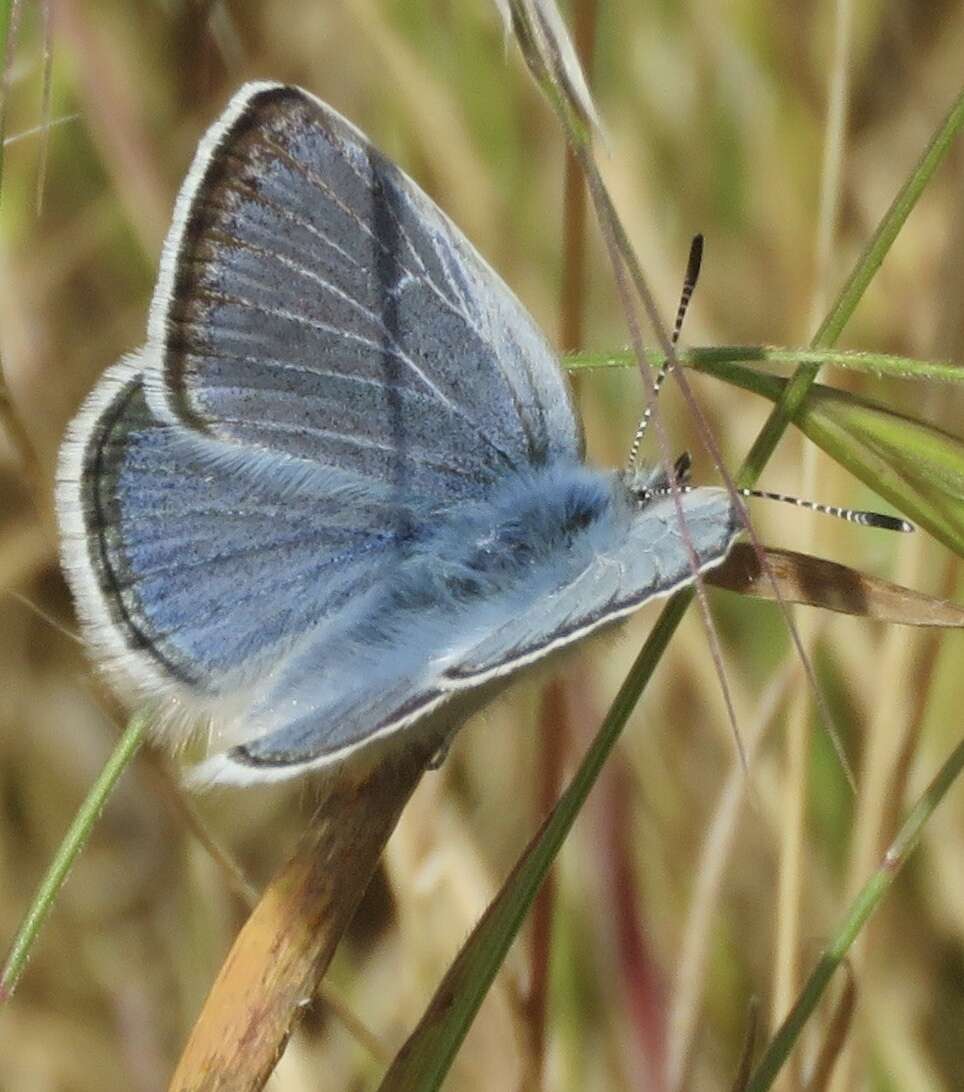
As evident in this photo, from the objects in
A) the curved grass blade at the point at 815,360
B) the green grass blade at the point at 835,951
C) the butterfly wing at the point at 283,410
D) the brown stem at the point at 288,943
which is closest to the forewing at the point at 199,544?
the butterfly wing at the point at 283,410

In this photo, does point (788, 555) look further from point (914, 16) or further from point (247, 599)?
point (914, 16)

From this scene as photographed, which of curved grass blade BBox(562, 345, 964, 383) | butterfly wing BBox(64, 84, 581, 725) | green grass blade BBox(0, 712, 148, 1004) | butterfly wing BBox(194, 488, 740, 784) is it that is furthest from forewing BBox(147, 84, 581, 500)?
green grass blade BBox(0, 712, 148, 1004)

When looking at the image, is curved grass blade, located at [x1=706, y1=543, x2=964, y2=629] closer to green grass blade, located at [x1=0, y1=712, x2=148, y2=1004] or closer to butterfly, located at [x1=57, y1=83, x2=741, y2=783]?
butterfly, located at [x1=57, y1=83, x2=741, y2=783]

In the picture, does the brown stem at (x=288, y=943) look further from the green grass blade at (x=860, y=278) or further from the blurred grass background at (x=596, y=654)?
the blurred grass background at (x=596, y=654)

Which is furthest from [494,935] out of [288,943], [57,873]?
[57,873]

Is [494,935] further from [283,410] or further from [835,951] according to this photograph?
[283,410]

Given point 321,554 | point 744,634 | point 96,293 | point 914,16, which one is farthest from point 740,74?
point 321,554
